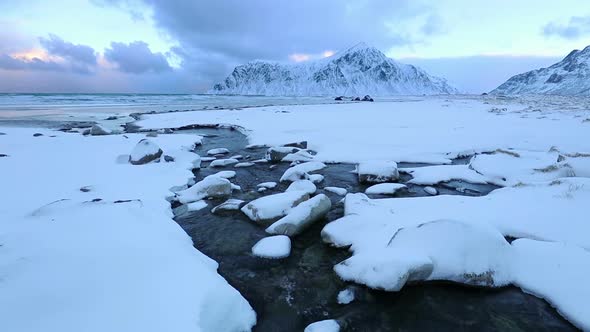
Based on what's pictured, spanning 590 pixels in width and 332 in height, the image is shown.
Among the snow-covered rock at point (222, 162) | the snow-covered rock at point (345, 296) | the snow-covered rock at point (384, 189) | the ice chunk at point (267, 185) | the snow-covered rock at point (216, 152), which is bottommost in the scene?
the snow-covered rock at point (216, 152)

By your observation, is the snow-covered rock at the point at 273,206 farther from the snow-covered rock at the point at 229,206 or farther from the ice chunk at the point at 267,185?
the ice chunk at the point at 267,185

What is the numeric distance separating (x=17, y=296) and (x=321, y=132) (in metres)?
17.1

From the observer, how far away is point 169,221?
23.6ft

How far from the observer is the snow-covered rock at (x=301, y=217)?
6.91m

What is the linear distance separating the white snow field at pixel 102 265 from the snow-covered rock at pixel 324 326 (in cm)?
81

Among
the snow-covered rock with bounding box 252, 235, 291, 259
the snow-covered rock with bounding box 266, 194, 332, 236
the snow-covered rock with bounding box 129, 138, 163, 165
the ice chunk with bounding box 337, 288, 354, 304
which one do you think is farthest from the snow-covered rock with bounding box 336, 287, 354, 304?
the snow-covered rock with bounding box 129, 138, 163, 165

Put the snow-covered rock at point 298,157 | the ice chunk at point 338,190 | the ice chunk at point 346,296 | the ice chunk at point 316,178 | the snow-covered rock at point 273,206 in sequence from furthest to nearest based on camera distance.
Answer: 1. the snow-covered rock at point 298,157
2. the ice chunk at point 316,178
3. the ice chunk at point 338,190
4. the snow-covered rock at point 273,206
5. the ice chunk at point 346,296

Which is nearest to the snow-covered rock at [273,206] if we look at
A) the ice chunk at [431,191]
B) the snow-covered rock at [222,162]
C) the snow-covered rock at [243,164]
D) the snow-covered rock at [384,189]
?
the snow-covered rock at [384,189]

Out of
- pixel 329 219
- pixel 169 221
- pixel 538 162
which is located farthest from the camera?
pixel 538 162

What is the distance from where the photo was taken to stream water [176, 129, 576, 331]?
4484 millimetres

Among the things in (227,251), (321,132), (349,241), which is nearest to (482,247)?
(349,241)

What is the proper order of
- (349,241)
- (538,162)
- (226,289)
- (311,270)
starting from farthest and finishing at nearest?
(538,162), (349,241), (311,270), (226,289)

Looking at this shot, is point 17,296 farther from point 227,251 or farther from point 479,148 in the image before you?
point 479,148

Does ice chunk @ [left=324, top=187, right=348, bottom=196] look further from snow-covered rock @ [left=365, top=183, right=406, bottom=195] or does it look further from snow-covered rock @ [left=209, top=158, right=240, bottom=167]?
snow-covered rock @ [left=209, top=158, right=240, bottom=167]
